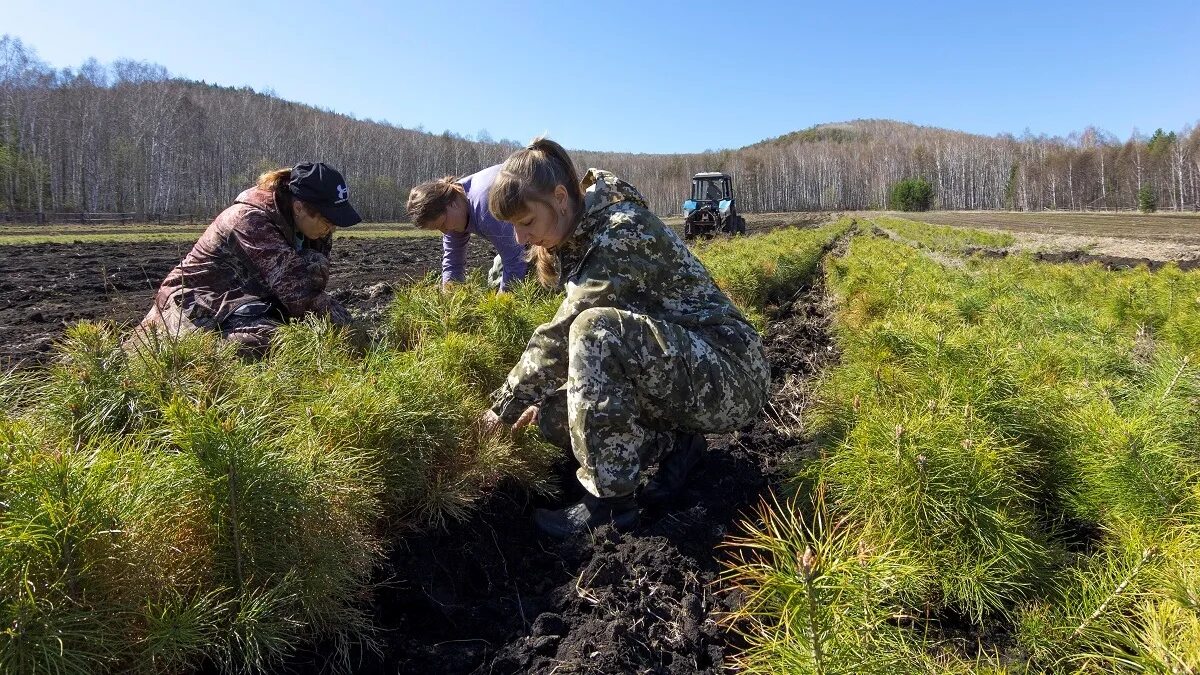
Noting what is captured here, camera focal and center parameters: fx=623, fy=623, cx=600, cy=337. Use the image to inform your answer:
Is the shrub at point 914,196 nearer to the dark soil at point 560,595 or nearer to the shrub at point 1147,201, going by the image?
the shrub at point 1147,201

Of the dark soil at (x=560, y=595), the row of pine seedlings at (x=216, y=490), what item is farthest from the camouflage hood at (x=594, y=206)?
the dark soil at (x=560, y=595)

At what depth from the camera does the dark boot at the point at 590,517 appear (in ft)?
8.27

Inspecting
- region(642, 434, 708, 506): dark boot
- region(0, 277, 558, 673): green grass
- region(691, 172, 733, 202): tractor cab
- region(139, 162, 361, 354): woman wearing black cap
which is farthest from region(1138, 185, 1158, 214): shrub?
region(0, 277, 558, 673): green grass

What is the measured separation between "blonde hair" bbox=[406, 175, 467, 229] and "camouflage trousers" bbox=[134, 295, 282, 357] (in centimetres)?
118

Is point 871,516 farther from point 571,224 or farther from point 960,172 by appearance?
point 960,172

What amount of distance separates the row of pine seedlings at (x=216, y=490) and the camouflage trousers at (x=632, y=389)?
409mm

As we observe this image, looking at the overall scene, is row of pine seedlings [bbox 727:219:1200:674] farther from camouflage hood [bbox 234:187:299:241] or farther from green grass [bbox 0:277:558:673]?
camouflage hood [bbox 234:187:299:241]

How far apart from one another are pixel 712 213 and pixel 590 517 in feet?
61.7

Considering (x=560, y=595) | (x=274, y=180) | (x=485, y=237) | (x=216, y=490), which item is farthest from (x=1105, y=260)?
(x=216, y=490)

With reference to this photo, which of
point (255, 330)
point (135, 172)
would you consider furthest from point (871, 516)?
point (135, 172)

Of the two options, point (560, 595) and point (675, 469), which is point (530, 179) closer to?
point (675, 469)

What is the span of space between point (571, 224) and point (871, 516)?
5.56 feet

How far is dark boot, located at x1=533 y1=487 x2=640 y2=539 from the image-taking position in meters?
2.52

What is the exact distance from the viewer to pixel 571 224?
2.81 metres
